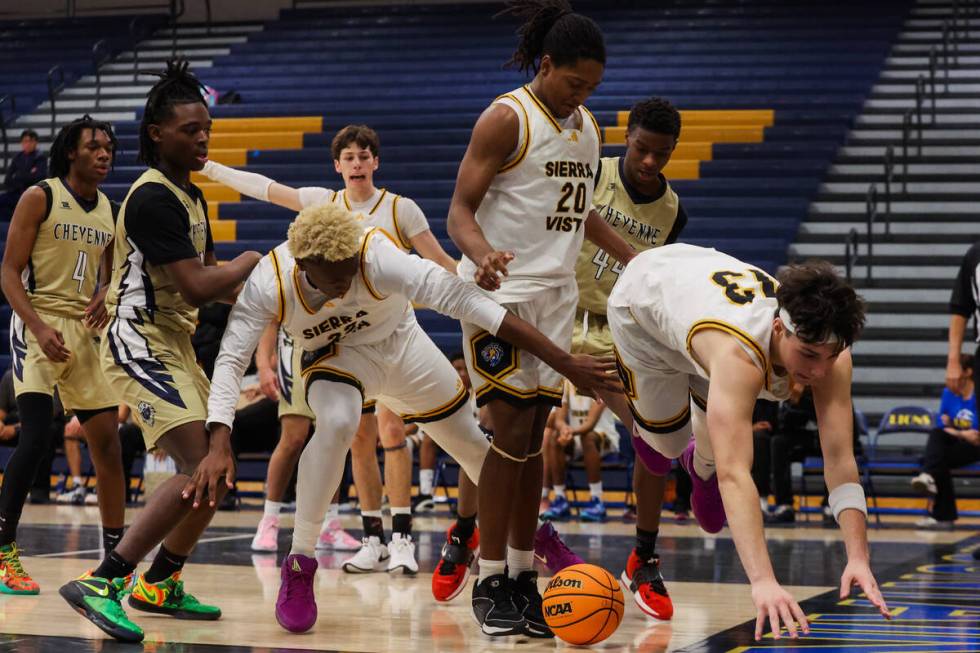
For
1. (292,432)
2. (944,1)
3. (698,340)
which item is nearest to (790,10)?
(944,1)

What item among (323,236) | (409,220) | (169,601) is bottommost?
(169,601)

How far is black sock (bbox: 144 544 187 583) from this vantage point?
456cm

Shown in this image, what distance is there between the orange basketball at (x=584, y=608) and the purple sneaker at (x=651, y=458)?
68 centimetres

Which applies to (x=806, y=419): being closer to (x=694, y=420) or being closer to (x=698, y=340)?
(x=694, y=420)

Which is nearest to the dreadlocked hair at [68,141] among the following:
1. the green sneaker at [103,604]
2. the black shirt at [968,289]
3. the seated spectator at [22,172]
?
the green sneaker at [103,604]

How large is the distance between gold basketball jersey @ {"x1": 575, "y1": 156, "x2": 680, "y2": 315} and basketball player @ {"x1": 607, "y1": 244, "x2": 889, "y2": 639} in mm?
1102

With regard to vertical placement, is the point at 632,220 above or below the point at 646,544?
above

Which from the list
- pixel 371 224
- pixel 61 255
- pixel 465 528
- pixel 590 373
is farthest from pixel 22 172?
pixel 590 373

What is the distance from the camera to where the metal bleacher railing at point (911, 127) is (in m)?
12.6

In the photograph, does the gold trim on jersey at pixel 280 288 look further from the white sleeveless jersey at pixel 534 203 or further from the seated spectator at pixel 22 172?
the seated spectator at pixel 22 172

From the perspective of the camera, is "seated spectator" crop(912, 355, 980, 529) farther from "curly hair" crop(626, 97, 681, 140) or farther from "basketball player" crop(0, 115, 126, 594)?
"basketball player" crop(0, 115, 126, 594)

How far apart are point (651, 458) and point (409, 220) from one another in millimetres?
2076

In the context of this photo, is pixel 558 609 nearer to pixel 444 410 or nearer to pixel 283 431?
pixel 444 410

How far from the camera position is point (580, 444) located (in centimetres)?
1049
